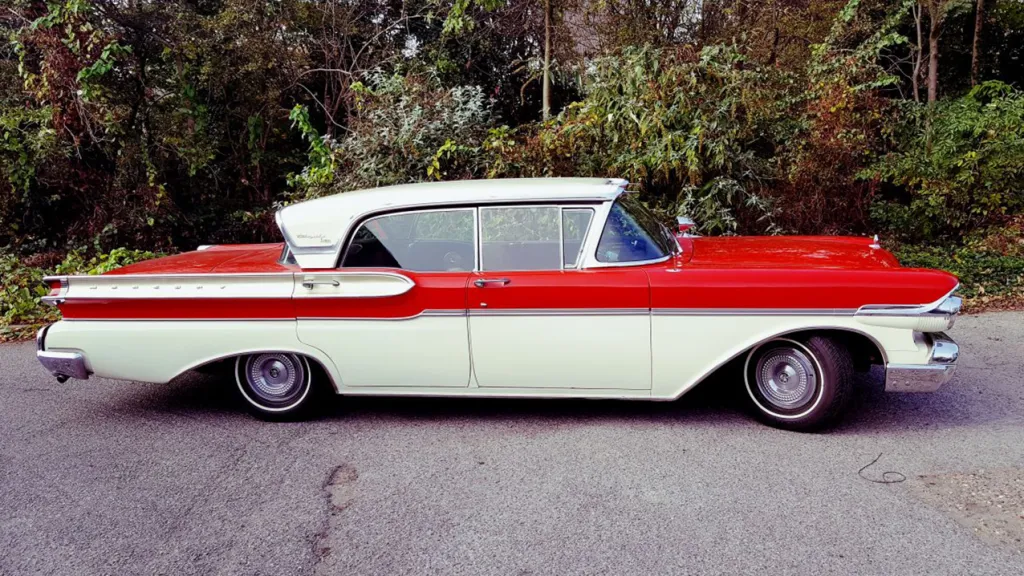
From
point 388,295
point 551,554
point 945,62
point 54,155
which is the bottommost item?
point 551,554

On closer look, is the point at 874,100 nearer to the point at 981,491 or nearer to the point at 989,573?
the point at 981,491

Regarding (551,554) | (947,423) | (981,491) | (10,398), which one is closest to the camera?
(551,554)

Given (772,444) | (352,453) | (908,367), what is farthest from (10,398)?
(908,367)

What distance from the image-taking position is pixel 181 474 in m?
4.01

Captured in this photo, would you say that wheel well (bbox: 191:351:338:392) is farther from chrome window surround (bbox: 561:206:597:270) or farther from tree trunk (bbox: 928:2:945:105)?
tree trunk (bbox: 928:2:945:105)

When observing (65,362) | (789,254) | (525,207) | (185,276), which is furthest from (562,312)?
(65,362)

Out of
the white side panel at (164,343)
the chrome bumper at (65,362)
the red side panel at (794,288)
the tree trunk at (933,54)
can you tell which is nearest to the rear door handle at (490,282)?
the red side panel at (794,288)

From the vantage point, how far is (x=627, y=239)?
447cm

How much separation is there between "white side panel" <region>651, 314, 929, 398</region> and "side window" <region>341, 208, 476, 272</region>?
1.31m

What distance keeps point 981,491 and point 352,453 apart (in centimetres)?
324

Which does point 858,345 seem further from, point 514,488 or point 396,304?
point 396,304

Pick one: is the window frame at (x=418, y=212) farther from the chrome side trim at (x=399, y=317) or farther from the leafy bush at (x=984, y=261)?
the leafy bush at (x=984, y=261)

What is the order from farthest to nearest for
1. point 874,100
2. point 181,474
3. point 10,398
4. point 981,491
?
A: point 874,100, point 10,398, point 181,474, point 981,491

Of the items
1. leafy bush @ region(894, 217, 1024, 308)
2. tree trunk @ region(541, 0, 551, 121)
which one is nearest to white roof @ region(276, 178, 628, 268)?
leafy bush @ region(894, 217, 1024, 308)
